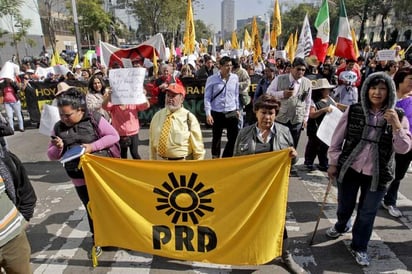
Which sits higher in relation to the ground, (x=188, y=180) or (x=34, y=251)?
(x=188, y=180)

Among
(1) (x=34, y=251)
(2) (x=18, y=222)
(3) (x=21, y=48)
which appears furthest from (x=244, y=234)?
(3) (x=21, y=48)

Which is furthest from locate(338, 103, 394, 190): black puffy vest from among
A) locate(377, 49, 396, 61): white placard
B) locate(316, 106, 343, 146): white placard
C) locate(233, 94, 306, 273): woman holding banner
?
locate(377, 49, 396, 61): white placard

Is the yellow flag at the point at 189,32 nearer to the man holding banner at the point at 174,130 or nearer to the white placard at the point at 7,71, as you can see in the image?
the white placard at the point at 7,71

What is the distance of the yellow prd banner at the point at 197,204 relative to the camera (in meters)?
3.00

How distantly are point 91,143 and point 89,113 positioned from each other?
305mm

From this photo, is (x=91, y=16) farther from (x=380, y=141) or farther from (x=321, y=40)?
(x=380, y=141)

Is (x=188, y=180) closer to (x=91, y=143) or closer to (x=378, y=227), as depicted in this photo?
(x=91, y=143)

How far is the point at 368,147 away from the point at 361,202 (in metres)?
0.58

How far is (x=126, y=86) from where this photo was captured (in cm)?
509

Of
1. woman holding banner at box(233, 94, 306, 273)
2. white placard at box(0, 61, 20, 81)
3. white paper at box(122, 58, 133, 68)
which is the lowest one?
woman holding banner at box(233, 94, 306, 273)

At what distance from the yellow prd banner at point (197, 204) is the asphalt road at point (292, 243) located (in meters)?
0.22

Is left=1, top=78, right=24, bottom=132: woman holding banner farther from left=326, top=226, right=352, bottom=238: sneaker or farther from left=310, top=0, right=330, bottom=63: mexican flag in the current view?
left=326, top=226, right=352, bottom=238: sneaker

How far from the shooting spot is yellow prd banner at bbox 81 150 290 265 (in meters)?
3.00

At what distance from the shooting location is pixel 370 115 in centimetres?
318
